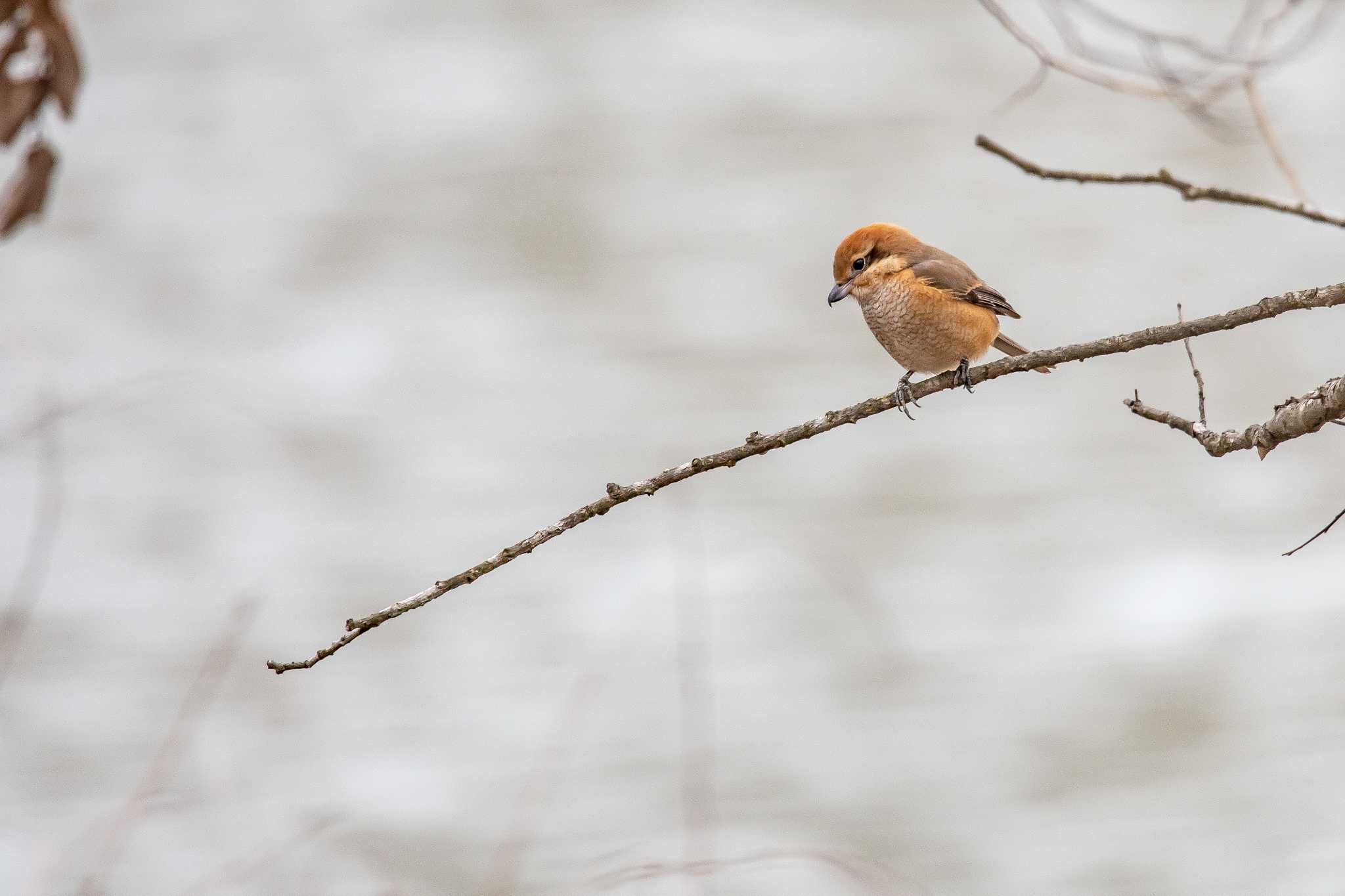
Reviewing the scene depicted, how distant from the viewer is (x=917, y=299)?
123 inches

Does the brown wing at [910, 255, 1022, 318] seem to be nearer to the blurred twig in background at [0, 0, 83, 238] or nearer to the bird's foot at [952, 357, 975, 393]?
the bird's foot at [952, 357, 975, 393]

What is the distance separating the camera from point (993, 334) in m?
3.25

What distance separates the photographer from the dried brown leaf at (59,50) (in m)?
2.16

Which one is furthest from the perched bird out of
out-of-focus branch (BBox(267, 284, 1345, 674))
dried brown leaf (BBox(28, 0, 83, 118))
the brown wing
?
dried brown leaf (BBox(28, 0, 83, 118))

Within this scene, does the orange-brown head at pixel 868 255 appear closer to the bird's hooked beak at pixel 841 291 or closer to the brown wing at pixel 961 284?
the bird's hooked beak at pixel 841 291

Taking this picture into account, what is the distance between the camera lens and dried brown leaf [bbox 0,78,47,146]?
2.16 m

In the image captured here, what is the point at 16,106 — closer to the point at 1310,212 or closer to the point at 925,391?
the point at 925,391

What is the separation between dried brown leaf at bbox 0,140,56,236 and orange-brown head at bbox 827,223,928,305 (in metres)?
1.81

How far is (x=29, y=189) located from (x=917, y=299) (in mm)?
1864

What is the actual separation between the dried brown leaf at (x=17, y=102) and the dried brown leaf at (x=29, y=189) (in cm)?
5

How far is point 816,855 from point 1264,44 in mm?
1638

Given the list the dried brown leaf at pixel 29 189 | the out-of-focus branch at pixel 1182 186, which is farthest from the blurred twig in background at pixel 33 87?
the out-of-focus branch at pixel 1182 186

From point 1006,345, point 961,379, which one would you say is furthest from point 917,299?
point 961,379

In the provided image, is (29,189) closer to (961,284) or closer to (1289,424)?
(1289,424)
